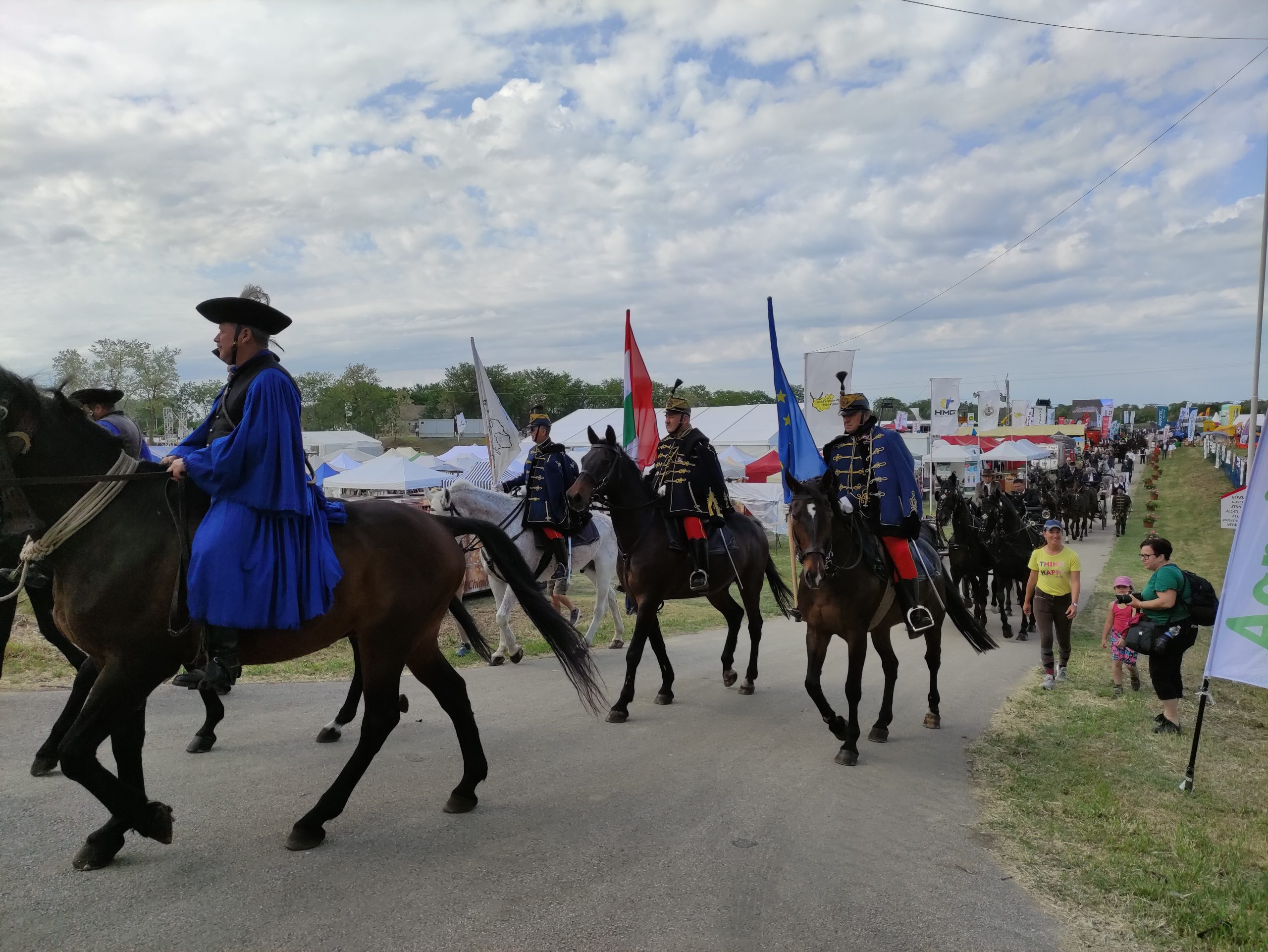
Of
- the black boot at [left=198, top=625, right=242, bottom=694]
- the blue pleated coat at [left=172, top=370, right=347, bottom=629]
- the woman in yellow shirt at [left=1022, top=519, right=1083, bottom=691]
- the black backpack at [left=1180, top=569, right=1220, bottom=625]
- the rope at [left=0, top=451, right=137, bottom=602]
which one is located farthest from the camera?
the woman in yellow shirt at [left=1022, top=519, right=1083, bottom=691]

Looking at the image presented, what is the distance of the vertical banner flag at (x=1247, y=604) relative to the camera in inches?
217

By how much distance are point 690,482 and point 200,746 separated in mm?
4728

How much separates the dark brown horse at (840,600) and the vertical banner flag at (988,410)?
44691mm

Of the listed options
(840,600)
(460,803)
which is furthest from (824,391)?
(460,803)

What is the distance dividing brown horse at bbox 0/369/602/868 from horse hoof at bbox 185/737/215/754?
4.59 feet

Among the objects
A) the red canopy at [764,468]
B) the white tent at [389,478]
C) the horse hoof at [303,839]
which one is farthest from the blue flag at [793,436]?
the white tent at [389,478]

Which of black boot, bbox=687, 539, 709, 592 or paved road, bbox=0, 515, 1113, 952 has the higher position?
black boot, bbox=687, 539, 709, 592

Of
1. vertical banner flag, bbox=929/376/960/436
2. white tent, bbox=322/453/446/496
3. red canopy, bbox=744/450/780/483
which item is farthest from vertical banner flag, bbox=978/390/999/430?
white tent, bbox=322/453/446/496

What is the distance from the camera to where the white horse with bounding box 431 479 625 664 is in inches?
384

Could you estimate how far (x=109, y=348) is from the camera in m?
37.1

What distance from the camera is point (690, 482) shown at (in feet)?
27.3

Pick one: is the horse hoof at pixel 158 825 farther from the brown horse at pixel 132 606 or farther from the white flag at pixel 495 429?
the white flag at pixel 495 429

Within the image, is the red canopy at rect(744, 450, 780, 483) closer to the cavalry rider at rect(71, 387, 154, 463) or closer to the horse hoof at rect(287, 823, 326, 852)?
the cavalry rider at rect(71, 387, 154, 463)

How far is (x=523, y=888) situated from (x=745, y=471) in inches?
844
